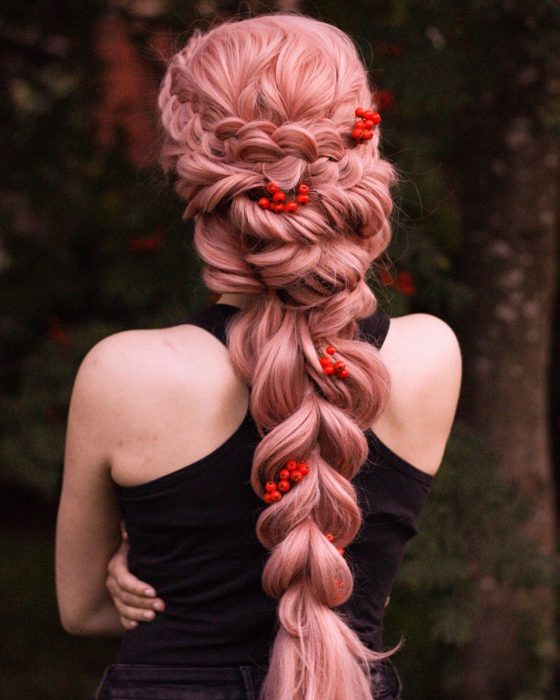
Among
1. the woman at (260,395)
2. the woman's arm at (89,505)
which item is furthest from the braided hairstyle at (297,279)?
the woman's arm at (89,505)

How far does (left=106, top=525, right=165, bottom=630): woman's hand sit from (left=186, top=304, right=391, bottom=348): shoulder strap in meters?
0.40

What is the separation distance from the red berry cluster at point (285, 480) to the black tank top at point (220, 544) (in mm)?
58

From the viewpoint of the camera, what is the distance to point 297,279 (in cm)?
138

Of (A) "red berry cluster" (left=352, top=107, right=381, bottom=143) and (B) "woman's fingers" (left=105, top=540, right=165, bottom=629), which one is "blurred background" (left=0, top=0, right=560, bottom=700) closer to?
(A) "red berry cluster" (left=352, top=107, right=381, bottom=143)

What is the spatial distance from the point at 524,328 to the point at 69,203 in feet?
5.44

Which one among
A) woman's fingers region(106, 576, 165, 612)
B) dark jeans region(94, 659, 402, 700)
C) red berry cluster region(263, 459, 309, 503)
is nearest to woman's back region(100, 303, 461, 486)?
red berry cluster region(263, 459, 309, 503)

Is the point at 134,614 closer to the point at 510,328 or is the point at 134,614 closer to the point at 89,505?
the point at 89,505

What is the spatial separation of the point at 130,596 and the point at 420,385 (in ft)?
1.95

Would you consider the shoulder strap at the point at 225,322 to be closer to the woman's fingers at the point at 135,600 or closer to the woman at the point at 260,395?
the woman at the point at 260,395

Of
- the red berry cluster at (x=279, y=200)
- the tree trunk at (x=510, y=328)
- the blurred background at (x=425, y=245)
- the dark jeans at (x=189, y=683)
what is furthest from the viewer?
the tree trunk at (x=510, y=328)

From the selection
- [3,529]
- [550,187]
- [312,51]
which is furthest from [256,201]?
[3,529]

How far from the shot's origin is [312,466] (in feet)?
4.60

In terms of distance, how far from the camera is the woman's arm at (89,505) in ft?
4.58

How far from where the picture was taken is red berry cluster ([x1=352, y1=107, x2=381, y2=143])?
55.2 inches
